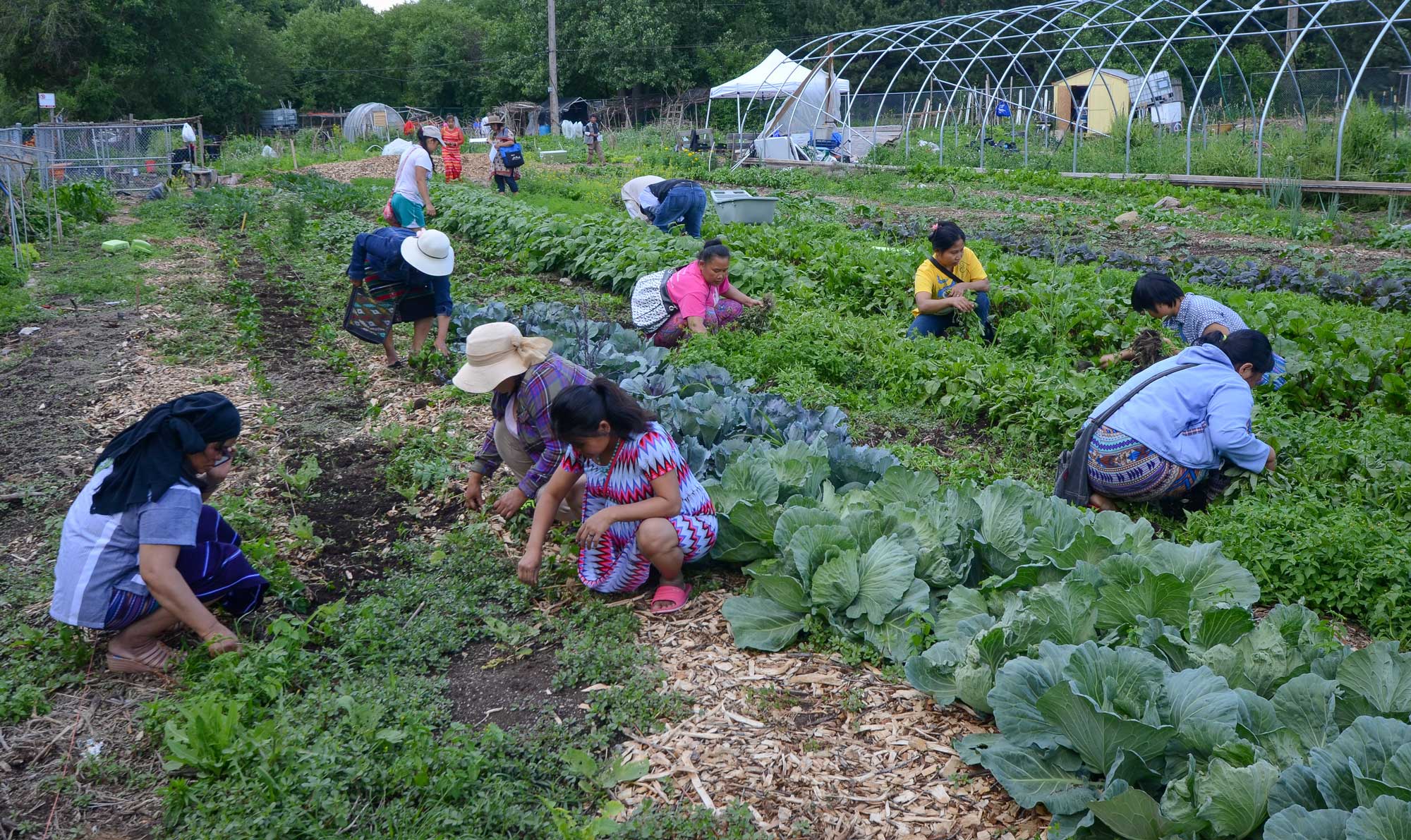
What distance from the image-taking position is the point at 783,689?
3.50 metres

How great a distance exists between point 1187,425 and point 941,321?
3.16m

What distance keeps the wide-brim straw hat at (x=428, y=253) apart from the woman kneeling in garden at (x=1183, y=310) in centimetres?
442

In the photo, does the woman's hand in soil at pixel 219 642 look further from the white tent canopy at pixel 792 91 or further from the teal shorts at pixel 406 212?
the white tent canopy at pixel 792 91

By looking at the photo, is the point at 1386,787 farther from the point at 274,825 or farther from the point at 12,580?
the point at 12,580

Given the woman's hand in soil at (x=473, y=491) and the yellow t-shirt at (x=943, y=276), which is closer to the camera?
the woman's hand in soil at (x=473, y=491)

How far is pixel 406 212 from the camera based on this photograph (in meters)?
8.42

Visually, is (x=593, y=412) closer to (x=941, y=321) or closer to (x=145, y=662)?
(x=145, y=662)

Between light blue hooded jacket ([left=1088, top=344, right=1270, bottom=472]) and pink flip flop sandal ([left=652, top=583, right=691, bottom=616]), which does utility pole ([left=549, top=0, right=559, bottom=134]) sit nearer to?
light blue hooded jacket ([left=1088, top=344, right=1270, bottom=472])

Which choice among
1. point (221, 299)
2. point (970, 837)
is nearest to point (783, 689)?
→ point (970, 837)

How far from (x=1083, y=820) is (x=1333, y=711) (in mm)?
769

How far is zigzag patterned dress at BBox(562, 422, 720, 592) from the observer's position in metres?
3.89

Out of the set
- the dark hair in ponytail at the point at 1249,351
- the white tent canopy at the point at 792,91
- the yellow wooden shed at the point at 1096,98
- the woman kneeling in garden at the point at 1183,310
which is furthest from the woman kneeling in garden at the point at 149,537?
the yellow wooden shed at the point at 1096,98

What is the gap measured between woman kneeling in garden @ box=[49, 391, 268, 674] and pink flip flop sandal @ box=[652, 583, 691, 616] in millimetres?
1570

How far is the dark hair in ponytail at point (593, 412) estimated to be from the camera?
3596 millimetres
